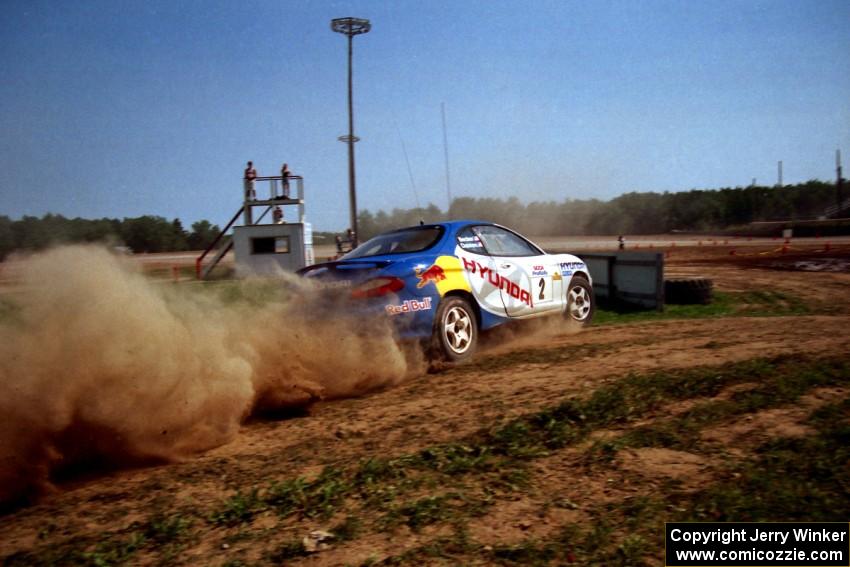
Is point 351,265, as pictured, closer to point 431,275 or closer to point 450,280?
point 431,275

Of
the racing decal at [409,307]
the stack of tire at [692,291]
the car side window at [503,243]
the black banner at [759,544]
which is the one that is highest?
the car side window at [503,243]

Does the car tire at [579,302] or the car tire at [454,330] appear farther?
the car tire at [579,302]

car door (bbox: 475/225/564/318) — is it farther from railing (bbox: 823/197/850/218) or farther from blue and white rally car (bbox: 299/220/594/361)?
railing (bbox: 823/197/850/218)

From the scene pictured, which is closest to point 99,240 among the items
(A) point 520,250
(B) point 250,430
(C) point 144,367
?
(C) point 144,367

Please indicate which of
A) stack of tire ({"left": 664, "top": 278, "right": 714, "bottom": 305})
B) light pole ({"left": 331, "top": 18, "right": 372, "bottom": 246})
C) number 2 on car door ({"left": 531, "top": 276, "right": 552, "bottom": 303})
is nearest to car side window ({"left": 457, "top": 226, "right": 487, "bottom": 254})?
number 2 on car door ({"left": 531, "top": 276, "right": 552, "bottom": 303})

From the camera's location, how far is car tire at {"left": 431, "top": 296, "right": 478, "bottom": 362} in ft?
20.3

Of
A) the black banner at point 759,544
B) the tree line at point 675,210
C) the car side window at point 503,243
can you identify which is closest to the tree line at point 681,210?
the tree line at point 675,210

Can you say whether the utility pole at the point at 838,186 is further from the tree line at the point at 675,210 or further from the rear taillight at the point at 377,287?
the rear taillight at the point at 377,287

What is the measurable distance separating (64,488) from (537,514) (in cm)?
273

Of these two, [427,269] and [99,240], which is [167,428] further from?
[427,269]

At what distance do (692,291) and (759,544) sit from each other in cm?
921

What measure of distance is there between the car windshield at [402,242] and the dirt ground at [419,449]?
1422 mm

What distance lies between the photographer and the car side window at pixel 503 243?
Result: 7203 millimetres

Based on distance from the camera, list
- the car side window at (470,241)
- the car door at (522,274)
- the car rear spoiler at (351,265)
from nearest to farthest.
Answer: the car rear spoiler at (351,265) → the car side window at (470,241) → the car door at (522,274)
